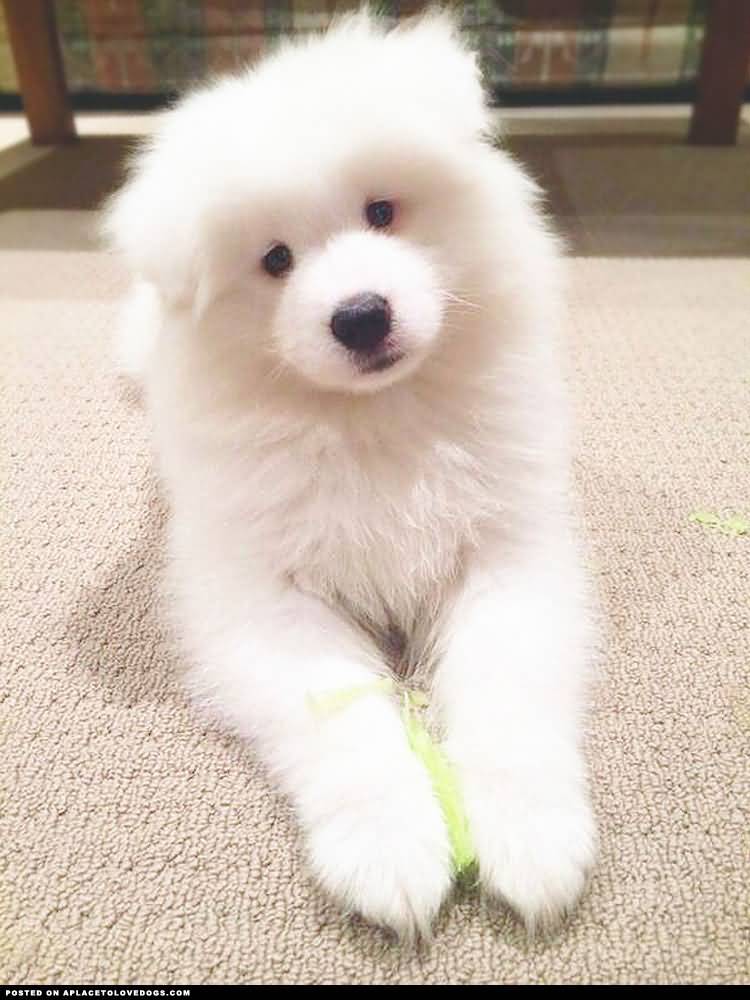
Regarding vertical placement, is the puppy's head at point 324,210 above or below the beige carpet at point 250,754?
above

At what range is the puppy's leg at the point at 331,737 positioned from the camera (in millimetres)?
729

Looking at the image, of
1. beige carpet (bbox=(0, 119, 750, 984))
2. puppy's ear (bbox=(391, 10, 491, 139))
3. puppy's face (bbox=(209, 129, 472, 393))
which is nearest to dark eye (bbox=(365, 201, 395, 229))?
puppy's face (bbox=(209, 129, 472, 393))

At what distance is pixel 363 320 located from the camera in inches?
34.8

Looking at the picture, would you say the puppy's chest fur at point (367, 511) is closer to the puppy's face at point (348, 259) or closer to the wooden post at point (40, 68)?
the puppy's face at point (348, 259)

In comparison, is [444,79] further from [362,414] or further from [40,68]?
[40,68]

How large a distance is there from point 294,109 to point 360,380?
11.3 inches

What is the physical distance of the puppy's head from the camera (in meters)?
0.89

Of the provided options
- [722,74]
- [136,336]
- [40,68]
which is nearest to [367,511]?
[136,336]

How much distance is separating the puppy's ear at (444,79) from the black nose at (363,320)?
224mm

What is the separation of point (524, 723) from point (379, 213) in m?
0.56

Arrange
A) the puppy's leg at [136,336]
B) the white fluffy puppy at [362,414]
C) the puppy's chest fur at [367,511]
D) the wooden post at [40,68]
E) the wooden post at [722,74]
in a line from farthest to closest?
the wooden post at [40,68] < the wooden post at [722,74] < the puppy's leg at [136,336] < the puppy's chest fur at [367,511] < the white fluffy puppy at [362,414]

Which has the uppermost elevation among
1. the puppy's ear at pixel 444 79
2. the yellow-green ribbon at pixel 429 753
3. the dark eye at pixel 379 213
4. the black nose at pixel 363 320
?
the puppy's ear at pixel 444 79

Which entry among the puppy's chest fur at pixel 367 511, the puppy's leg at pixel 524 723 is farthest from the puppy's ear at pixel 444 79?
the puppy's leg at pixel 524 723
